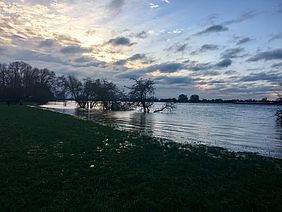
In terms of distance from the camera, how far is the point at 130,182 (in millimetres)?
8211

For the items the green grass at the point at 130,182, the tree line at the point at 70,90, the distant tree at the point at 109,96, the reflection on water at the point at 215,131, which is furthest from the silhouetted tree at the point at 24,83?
the green grass at the point at 130,182

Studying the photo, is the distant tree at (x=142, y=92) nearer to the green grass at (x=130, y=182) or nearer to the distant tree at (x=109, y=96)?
the distant tree at (x=109, y=96)

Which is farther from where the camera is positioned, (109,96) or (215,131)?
(109,96)

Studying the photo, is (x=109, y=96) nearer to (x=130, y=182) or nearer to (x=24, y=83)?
(x=24, y=83)

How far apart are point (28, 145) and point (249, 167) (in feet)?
35.1

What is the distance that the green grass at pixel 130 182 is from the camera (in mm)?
6414

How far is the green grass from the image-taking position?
641cm

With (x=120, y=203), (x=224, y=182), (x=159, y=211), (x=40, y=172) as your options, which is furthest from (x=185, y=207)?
(x=40, y=172)

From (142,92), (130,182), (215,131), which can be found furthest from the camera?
(142,92)

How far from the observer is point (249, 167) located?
36.7 ft

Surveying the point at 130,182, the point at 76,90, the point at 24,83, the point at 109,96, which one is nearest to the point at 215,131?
the point at 130,182

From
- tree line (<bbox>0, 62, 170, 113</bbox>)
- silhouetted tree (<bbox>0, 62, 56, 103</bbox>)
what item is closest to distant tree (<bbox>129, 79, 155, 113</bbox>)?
tree line (<bbox>0, 62, 170, 113</bbox>)

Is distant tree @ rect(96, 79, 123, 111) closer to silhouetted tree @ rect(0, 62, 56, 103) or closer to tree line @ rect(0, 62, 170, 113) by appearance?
tree line @ rect(0, 62, 170, 113)

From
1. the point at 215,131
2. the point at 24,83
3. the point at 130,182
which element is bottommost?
the point at 215,131
